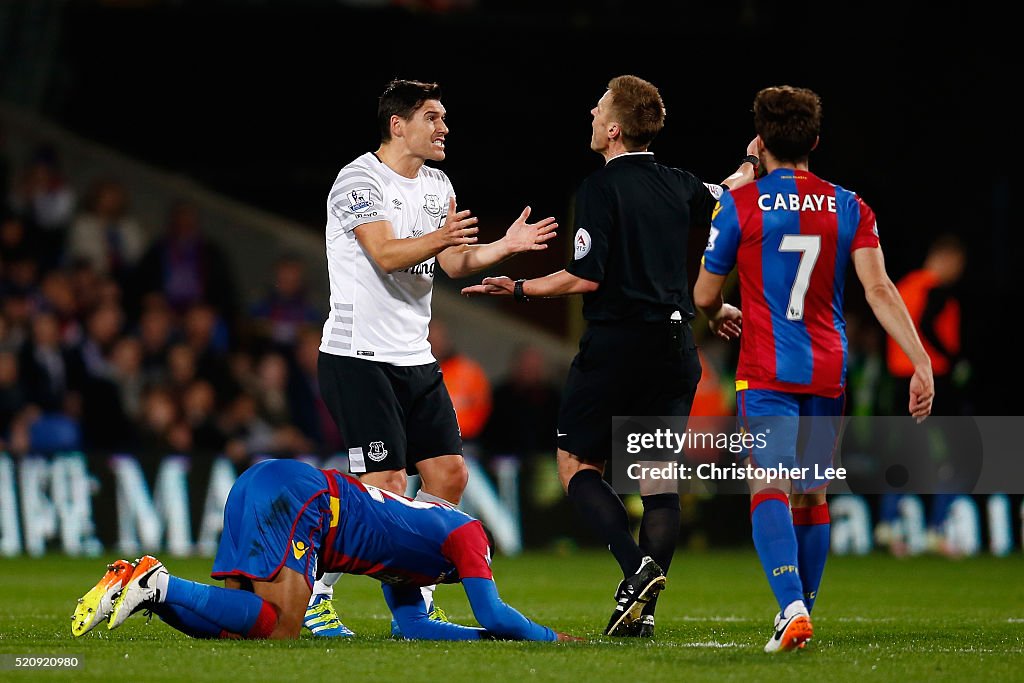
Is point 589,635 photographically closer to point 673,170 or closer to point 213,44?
point 673,170

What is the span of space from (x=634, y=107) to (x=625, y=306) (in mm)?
777

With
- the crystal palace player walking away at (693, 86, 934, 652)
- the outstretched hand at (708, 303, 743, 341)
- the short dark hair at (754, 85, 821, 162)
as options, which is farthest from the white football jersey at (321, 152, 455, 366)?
the short dark hair at (754, 85, 821, 162)

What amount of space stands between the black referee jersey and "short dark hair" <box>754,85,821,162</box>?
617 millimetres

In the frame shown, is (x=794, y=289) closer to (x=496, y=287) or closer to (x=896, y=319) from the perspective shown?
(x=896, y=319)

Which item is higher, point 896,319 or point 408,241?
point 408,241

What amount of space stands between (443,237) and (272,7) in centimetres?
1040

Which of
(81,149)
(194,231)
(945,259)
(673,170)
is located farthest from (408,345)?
(81,149)

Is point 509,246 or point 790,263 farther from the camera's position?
point 509,246

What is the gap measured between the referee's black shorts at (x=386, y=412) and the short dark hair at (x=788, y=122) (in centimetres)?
178

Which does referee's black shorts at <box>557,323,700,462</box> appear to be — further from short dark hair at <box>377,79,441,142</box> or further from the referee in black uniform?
short dark hair at <box>377,79,441,142</box>

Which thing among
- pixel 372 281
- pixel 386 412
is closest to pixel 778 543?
pixel 386 412

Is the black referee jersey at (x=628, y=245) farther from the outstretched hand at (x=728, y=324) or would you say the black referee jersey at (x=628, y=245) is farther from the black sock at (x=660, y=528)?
the black sock at (x=660, y=528)

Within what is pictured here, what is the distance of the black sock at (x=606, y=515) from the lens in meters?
6.04

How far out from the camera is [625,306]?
244 inches
